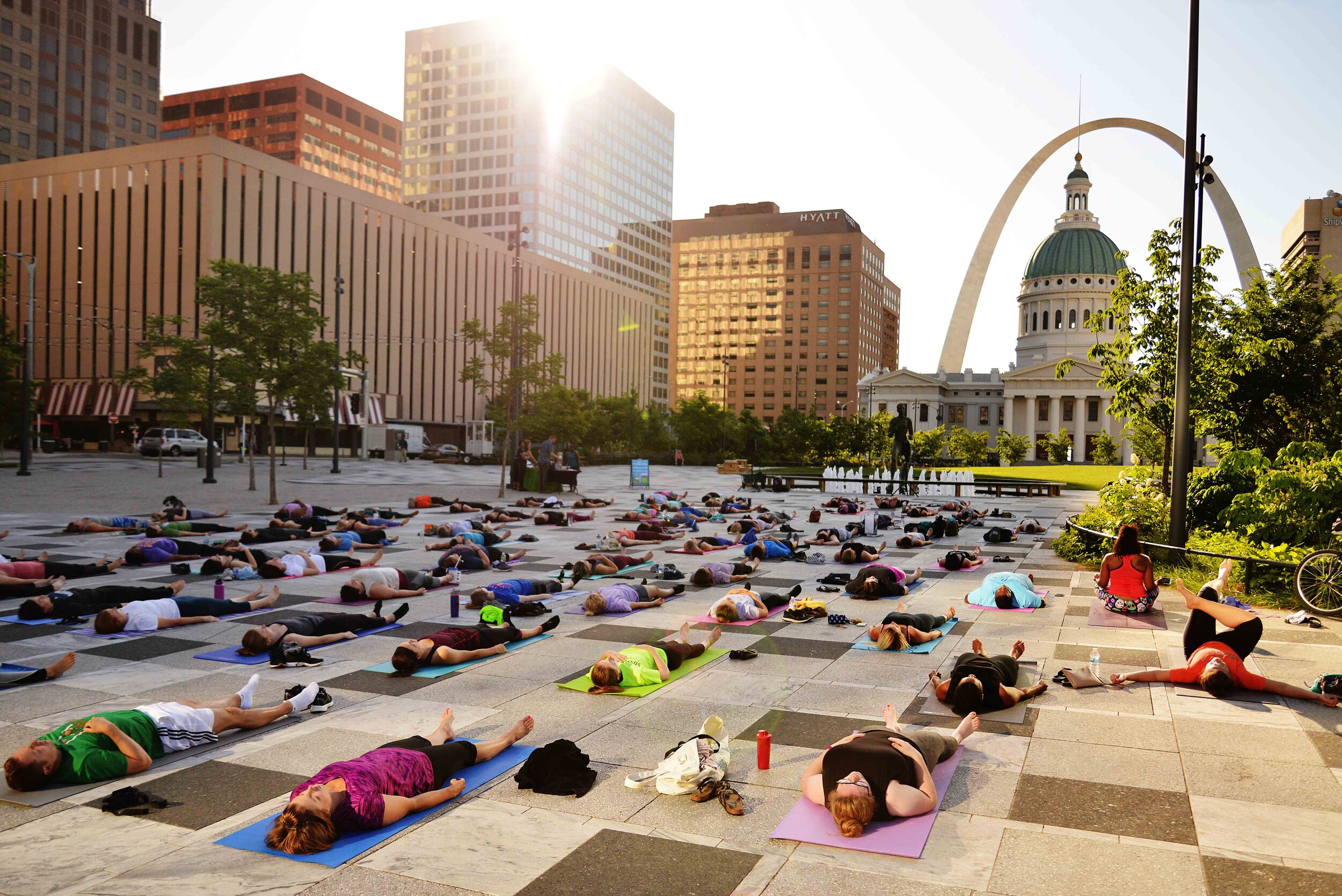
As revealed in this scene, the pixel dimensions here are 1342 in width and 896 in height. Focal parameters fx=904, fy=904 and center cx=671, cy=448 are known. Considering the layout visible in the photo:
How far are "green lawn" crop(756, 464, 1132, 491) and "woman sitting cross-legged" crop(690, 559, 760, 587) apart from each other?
3487 centimetres

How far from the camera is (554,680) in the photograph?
874cm

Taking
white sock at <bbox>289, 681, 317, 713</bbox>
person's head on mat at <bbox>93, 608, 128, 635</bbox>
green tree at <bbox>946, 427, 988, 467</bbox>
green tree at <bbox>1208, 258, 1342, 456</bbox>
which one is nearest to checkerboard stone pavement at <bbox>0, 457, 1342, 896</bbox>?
white sock at <bbox>289, 681, 317, 713</bbox>

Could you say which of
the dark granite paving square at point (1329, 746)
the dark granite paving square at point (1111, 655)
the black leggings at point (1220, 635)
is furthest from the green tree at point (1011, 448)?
the dark granite paving square at point (1329, 746)

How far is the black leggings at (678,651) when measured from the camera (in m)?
9.14

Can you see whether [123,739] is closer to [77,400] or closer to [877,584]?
[877,584]

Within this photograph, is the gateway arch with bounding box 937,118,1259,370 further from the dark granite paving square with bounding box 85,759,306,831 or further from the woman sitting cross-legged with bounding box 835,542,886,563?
the dark granite paving square with bounding box 85,759,306,831

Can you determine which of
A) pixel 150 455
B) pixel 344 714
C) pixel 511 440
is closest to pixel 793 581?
pixel 344 714

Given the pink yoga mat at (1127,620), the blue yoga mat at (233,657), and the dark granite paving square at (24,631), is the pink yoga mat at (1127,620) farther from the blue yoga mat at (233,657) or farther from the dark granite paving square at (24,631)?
the dark granite paving square at (24,631)

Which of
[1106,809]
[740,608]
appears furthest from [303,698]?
[1106,809]

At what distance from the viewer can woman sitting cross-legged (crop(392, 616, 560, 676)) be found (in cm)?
880

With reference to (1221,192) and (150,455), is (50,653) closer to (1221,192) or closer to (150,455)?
(150,455)

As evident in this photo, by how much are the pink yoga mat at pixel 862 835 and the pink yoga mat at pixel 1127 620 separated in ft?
22.1

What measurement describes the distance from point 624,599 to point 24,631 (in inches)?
279

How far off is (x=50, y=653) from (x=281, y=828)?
6031mm
